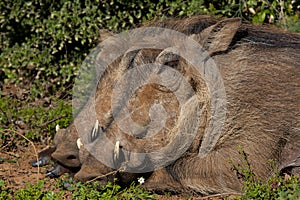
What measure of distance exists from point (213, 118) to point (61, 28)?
2.22 metres

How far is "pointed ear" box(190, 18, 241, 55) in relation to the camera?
139 inches

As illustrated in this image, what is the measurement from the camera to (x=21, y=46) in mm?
5637

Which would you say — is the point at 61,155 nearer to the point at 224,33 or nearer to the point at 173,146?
the point at 173,146

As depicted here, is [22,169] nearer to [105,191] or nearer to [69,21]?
[105,191]

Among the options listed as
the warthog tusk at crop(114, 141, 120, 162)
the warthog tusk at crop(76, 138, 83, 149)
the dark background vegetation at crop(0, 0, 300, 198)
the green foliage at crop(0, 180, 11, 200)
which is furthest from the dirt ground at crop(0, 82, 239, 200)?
the dark background vegetation at crop(0, 0, 300, 198)

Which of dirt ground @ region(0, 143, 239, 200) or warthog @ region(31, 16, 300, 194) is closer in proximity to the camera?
warthog @ region(31, 16, 300, 194)

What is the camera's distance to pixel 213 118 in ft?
11.8

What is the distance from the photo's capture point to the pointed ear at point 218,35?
3536 millimetres

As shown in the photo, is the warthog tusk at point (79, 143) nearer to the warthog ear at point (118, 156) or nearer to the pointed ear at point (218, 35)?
the warthog ear at point (118, 156)

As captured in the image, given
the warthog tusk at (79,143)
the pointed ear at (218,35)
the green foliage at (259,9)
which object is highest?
the pointed ear at (218,35)

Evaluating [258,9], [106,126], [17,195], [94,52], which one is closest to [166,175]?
[106,126]

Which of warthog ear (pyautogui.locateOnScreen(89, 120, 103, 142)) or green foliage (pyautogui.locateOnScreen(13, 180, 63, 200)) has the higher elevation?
warthog ear (pyautogui.locateOnScreen(89, 120, 103, 142))

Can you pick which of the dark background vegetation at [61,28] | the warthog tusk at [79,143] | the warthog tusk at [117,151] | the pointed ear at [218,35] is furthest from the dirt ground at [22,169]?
the pointed ear at [218,35]

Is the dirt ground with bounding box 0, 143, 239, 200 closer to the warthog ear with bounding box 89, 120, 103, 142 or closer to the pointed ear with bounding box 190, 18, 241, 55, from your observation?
the warthog ear with bounding box 89, 120, 103, 142
